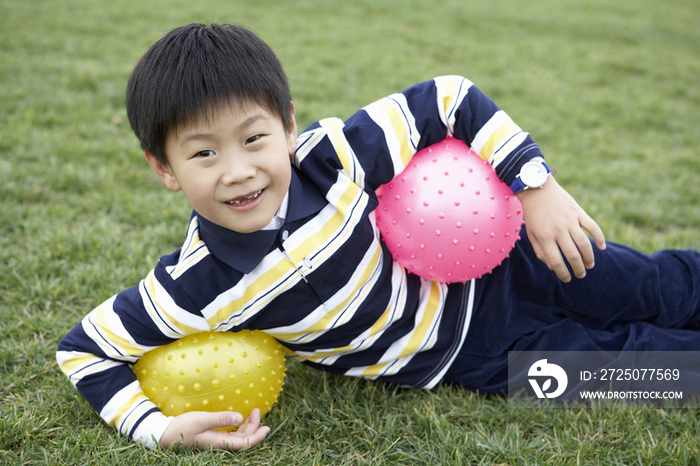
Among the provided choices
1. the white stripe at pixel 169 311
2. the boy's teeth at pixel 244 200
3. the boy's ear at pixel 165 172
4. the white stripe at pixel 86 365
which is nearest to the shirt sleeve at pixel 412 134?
the boy's teeth at pixel 244 200

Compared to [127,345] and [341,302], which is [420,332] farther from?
[127,345]

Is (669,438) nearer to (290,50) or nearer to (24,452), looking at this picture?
(24,452)

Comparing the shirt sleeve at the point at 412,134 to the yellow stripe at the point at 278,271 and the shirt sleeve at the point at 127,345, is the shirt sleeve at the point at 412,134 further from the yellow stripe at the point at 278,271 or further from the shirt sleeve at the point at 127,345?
the shirt sleeve at the point at 127,345

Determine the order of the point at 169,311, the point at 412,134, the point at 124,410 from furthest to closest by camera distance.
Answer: the point at 412,134
the point at 124,410
the point at 169,311

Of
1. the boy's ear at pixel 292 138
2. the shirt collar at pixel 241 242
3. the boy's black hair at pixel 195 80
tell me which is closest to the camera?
the boy's black hair at pixel 195 80

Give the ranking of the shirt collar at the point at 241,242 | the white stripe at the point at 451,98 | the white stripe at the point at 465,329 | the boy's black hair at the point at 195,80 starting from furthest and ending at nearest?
the white stripe at the point at 465,329, the white stripe at the point at 451,98, the shirt collar at the point at 241,242, the boy's black hair at the point at 195,80

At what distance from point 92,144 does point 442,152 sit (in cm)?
277

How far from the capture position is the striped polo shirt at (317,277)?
164 centimetres

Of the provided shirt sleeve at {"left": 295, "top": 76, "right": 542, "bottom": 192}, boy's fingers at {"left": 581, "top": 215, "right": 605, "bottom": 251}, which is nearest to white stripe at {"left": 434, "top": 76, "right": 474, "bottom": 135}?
shirt sleeve at {"left": 295, "top": 76, "right": 542, "bottom": 192}

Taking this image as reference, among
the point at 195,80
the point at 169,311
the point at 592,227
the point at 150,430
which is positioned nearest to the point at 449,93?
the point at 592,227

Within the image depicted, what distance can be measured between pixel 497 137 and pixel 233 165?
83cm

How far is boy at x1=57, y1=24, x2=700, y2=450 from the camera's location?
1.53 metres

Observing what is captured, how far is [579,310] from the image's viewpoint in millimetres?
2131

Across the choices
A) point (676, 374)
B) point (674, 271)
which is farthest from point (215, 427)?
point (674, 271)
